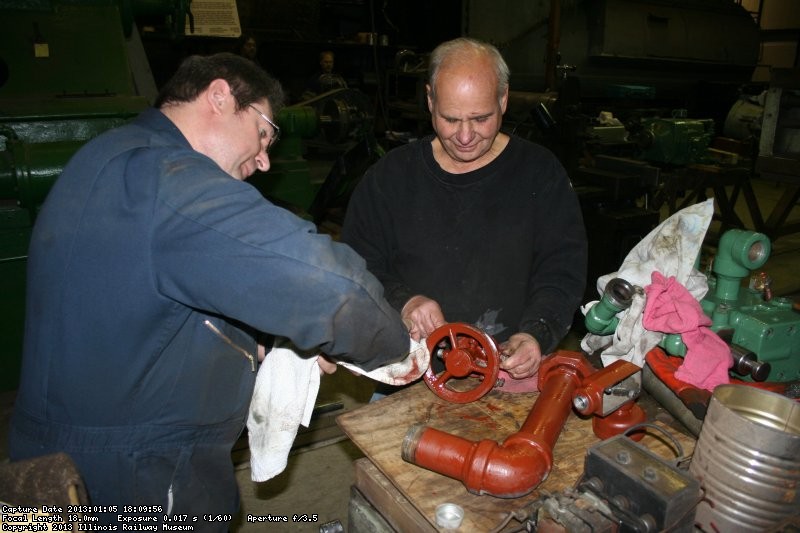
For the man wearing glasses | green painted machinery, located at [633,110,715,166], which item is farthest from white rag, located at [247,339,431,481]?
green painted machinery, located at [633,110,715,166]

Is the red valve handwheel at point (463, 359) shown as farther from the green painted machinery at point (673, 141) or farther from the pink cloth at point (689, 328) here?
the green painted machinery at point (673, 141)

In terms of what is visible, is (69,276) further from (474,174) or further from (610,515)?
(474,174)

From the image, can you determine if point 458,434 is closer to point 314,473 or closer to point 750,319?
point 750,319

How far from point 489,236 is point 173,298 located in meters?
0.90

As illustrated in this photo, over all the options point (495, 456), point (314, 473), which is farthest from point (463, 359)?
point (314, 473)

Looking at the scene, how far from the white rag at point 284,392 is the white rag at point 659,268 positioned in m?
0.51

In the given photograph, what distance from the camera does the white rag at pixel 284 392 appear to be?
118cm

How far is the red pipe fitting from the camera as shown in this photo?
3.00 feet

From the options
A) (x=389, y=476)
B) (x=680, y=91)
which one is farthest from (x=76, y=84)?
(x=680, y=91)

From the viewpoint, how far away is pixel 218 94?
1011 mm

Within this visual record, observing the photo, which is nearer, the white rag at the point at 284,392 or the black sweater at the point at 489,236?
the white rag at the point at 284,392

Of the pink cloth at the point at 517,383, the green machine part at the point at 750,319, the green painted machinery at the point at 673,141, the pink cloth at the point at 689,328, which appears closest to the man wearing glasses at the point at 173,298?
the pink cloth at the point at 517,383

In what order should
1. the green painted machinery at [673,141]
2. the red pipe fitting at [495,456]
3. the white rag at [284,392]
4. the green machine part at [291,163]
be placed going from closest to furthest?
the red pipe fitting at [495,456] < the white rag at [284,392] < the green machine part at [291,163] < the green painted machinery at [673,141]

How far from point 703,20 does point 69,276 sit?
8.98 metres
